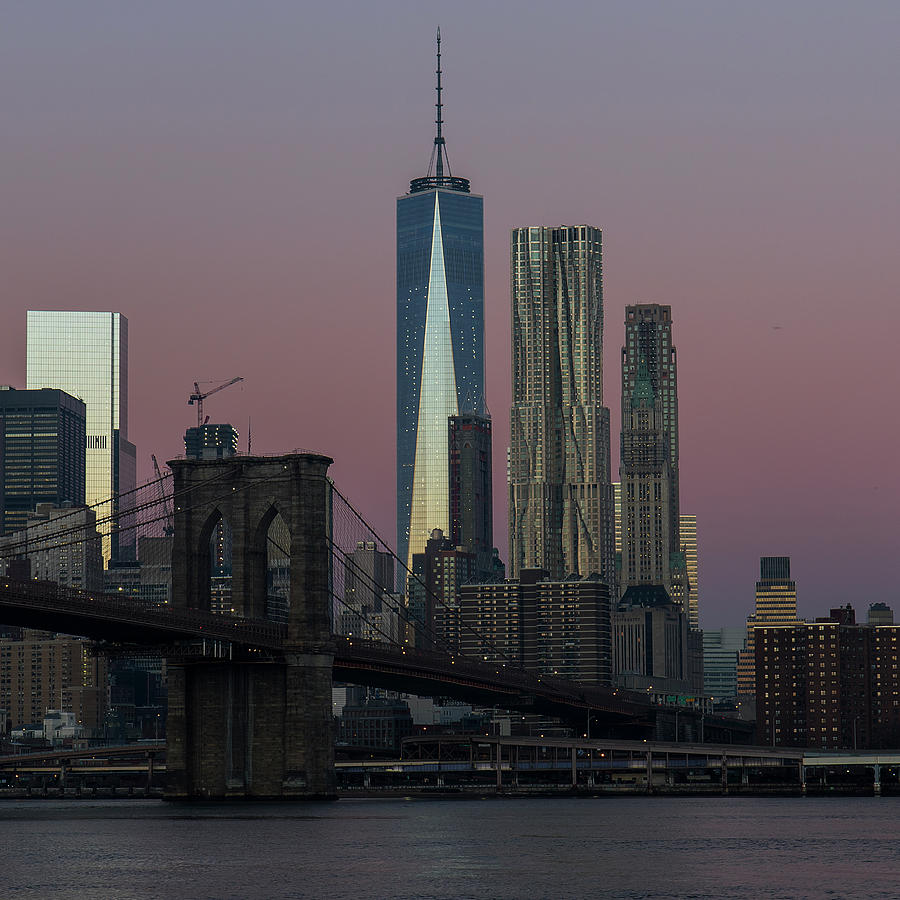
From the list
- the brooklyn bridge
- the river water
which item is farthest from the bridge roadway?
the river water

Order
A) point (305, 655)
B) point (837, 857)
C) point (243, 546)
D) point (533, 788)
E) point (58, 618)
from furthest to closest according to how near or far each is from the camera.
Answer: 1. point (533, 788)
2. point (243, 546)
3. point (305, 655)
4. point (58, 618)
5. point (837, 857)

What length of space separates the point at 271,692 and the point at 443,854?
1510 inches

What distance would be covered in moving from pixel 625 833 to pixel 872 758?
2905 inches

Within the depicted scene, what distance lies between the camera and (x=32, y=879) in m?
74.9

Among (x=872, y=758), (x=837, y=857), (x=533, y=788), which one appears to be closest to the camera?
(x=837, y=857)

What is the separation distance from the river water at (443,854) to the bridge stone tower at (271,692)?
2545mm

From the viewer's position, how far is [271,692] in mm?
123125

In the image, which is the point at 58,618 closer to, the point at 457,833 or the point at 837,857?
the point at 457,833

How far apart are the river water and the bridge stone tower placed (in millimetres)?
2545

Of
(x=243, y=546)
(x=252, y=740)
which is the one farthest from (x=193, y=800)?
(x=243, y=546)

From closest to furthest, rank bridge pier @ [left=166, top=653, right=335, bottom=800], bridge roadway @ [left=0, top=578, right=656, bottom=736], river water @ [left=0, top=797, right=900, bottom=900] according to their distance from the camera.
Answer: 1. river water @ [left=0, top=797, right=900, bottom=900]
2. bridge roadway @ [left=0, top=578, right=656, bottom=736]
3. bridge pier @ [left=166, top=653, right=335, bottom=800]

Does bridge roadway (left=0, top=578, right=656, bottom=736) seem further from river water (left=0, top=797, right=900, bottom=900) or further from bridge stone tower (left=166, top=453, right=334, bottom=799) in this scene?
river water (left=0, top=797, right=900, bottom=900)

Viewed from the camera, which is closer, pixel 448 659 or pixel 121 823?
pixel 121 823

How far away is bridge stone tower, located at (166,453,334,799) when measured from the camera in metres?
122
